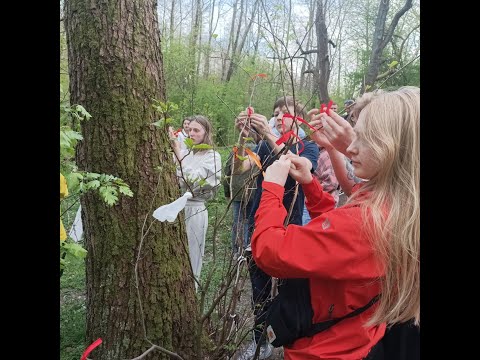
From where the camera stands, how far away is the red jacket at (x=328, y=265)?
1.15 m

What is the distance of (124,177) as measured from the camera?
2029 millimetres

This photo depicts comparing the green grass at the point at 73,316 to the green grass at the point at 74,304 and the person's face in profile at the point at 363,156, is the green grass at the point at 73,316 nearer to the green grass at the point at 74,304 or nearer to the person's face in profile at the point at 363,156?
the green grass at the point at 74,304

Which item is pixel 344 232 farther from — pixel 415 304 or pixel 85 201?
pixel 85 201

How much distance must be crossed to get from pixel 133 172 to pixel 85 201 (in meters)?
0.31

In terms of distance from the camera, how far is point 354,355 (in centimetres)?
126

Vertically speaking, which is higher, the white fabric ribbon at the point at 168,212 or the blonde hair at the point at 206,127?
the blonde hair at the point at 206,127

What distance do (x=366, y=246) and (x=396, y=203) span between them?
167 millimetres

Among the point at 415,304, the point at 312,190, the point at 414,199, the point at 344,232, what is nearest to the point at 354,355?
the point at 415,304

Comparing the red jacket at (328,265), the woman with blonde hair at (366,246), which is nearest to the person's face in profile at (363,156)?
the woman with blonde hair at (366,246)

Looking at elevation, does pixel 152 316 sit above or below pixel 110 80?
below

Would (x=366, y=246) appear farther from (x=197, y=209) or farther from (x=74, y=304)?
(x=74, y=304)

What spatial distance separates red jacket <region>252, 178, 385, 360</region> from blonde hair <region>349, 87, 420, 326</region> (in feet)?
0.13

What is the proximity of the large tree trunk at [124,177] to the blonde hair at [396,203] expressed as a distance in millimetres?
1147

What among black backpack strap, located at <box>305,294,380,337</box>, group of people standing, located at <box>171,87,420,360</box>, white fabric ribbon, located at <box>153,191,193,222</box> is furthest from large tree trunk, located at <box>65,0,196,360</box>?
black backpack strap, located at <box>305,294,380,337</box>
